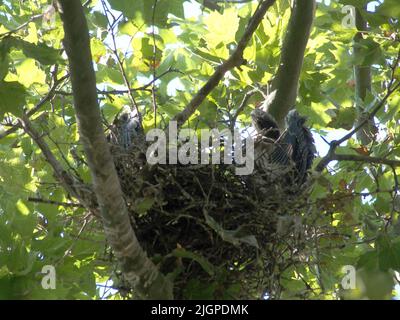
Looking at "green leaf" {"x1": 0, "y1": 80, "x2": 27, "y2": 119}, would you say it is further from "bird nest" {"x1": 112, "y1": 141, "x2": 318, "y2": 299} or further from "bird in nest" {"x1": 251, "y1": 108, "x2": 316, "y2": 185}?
"bird in nest" {"x1": 251, "y1": 108, "x2": 316, "y2": 185}

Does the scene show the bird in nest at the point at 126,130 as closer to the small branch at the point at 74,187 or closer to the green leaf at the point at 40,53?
the small branch at the point at 74,187

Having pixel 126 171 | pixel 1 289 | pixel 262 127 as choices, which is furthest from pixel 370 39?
pixel 1 289

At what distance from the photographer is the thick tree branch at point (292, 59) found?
4512 mm

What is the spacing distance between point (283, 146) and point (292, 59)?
569 mm

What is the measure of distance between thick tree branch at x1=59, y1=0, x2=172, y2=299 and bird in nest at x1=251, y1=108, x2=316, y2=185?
940 mm

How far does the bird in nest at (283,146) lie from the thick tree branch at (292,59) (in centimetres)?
10

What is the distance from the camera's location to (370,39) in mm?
4145

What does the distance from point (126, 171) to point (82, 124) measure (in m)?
0.63

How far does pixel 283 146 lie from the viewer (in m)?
4.41

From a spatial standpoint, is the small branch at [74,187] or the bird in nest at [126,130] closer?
the small branch at [74,187]

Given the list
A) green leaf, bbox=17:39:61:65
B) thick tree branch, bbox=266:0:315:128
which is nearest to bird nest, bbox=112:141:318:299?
green leaf, bbox=17:39:61:65

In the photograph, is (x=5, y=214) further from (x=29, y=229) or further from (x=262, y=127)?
(x=262, y=127)

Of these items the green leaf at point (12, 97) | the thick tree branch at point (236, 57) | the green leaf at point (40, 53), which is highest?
the thick tree branch at point (236, 57)

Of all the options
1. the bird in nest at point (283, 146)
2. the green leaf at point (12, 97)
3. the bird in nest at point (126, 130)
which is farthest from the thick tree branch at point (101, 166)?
the bird in nest at point (283, 146)
